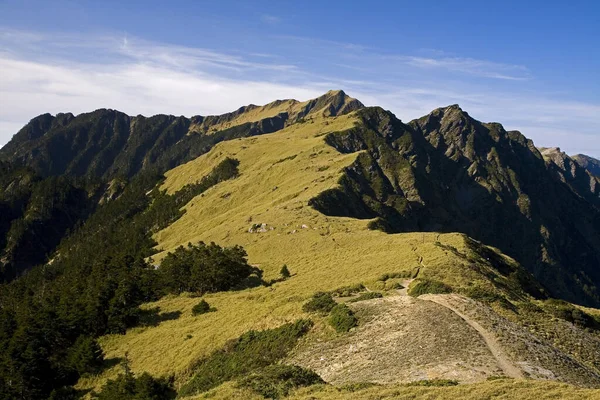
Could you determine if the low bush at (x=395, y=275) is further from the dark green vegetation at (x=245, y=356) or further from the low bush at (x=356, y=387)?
the low bush at (x=356, y=387)

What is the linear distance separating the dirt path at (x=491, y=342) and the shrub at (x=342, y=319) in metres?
7.59

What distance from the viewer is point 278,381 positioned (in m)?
26.8

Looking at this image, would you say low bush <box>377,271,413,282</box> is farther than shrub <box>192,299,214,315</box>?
No

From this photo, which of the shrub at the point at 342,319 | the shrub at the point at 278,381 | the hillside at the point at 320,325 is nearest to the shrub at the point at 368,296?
the hillside at the point at 320,325

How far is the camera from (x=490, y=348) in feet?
103

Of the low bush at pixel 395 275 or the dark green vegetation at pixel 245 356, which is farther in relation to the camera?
the low bush at pixel 395 275

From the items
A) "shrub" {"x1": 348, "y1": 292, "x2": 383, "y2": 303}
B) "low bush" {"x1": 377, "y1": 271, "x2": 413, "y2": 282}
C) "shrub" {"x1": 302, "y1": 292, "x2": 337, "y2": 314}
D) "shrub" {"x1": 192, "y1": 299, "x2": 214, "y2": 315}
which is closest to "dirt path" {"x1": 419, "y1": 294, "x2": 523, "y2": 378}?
"shrub" {"x1": 348, "y1": 292, "x2": 383, "y2": 303}

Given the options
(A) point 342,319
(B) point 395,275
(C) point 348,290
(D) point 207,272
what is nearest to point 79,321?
(D) point 207,272

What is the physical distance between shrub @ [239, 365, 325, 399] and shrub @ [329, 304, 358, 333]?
9830 millimetres

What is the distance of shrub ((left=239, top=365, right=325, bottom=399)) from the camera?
25.5m

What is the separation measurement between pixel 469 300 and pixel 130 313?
148 feet

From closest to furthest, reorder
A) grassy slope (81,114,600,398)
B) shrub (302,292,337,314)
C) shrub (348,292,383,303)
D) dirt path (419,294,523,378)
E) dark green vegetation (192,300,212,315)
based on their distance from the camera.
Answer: dirt path (419,294,523,378) → shrub (302,292,337,314) → shrub (348,292,383,303) → grassy slope (81,114,600,398) → dark green vegetation (192,300,212,315)

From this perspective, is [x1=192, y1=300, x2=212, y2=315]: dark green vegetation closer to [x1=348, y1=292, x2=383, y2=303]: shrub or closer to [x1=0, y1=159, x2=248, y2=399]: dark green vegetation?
[x1=0, y1=159, x2=248, y2=399]: dark green vegetation

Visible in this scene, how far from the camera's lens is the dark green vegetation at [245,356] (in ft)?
120
